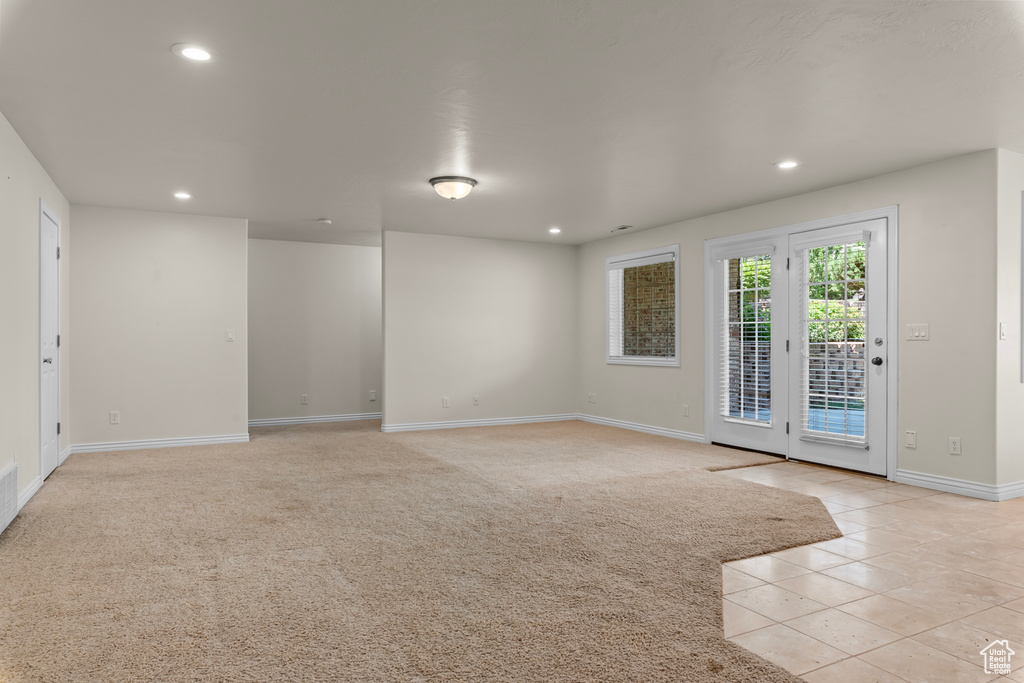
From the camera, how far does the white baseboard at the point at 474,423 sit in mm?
7387

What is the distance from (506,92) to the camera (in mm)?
3268

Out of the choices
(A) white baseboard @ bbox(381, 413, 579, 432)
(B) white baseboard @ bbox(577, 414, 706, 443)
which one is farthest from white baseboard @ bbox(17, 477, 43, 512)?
(B) white baseboard @ bbox(577, 414, 706, 443)

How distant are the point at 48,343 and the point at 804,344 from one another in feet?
19.8

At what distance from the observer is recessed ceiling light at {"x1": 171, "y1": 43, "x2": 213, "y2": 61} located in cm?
273

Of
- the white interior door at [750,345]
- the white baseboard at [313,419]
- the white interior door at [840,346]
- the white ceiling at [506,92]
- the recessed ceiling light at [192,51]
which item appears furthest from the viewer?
the white baseboard at [313,419]

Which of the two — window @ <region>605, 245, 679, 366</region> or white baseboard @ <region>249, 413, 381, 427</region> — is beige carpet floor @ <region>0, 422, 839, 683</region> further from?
white baseboard @ <region>249, 413, 381, 427</region>

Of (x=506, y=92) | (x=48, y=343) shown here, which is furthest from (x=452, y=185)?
(x=48, y=343)

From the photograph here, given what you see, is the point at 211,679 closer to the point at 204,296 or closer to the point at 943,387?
the point at 943,387

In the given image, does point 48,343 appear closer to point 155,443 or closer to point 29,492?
point 29,492

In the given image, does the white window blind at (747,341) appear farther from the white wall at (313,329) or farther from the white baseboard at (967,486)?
the white wall at (313,329)

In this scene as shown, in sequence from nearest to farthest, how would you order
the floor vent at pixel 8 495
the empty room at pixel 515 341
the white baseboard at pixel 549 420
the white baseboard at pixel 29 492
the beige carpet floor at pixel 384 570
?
1. the beige carpet floor at pixel 384 570
2. the empty room at pixel 515 341
3. the floor vent at pixel 8 495
4. the white baseboard at pixel 29 492
5. the white baseboard at pixel 549 420

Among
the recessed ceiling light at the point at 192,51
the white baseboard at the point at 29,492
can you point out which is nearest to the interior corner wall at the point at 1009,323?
the recessed ceiling light at the point at 192,51

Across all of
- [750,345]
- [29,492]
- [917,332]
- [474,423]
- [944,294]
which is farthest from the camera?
[474,423]

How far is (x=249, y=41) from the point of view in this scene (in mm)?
2689
